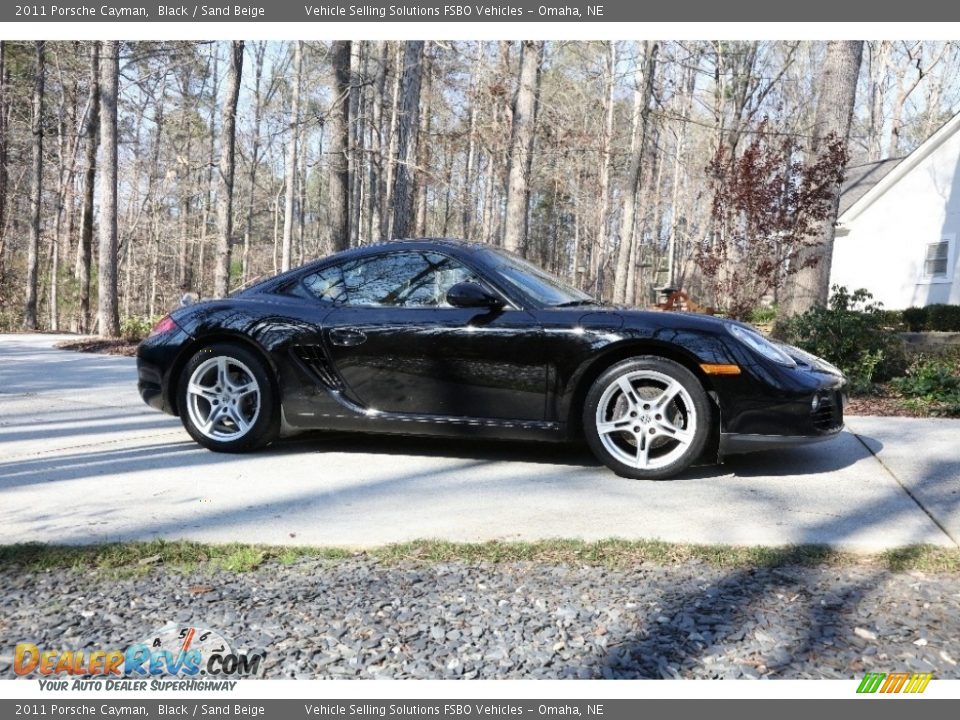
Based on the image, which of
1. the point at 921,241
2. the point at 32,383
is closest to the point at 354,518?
the point at 32,383

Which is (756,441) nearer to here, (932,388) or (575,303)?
(575,303)

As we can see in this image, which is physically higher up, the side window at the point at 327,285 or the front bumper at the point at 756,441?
the side window at the point at 327,285

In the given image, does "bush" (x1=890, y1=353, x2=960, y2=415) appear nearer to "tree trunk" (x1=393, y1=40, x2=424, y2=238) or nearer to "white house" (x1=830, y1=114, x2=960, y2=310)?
"tree trunk" (x1=393, y1=40, x2=424, y2=238)

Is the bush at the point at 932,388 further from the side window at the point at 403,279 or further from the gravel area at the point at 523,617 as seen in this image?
the side window at the point at 403,279

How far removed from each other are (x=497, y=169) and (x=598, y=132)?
190 inches

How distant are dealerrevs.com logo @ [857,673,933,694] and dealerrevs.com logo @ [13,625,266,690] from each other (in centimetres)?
165

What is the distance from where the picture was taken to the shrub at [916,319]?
54.6ft

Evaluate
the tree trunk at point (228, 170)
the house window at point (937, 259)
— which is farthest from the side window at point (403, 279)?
the house window at point (937, 259)

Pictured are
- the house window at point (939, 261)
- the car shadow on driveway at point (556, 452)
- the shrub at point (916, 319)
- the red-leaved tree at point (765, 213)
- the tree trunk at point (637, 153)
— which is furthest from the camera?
the house window at point (939, 261)

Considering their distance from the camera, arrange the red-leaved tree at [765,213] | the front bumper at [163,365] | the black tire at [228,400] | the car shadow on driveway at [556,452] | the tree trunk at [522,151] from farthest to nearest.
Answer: the tree trunk at [522,151], the red-leaved tree at [765,213], the front bumper at [163,365], the black tire at [228,400], the car shadow on driveway at [556,452]

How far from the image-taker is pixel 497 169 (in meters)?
29.2

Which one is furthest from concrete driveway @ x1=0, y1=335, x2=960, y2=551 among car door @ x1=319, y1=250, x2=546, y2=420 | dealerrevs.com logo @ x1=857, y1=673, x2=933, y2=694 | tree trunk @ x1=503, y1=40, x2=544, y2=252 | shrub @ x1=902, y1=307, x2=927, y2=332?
shrub @ x1=902, y1=307, x2=927, y2=332

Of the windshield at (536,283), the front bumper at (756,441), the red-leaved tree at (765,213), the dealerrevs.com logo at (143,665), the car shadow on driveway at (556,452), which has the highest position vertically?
the red-leaved tree at (765,213)

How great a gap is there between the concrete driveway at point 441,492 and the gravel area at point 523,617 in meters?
0.41
